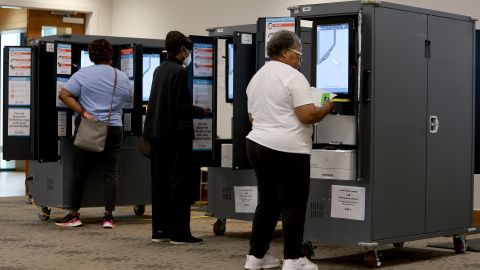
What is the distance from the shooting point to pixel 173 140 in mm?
6199

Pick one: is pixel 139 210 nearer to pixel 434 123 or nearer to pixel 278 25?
pixel 278 25

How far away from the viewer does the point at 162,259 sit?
5.61m

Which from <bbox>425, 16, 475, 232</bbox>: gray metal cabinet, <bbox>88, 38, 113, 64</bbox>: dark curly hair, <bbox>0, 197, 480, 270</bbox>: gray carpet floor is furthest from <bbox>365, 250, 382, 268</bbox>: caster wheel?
<bbox>88, 38, 113, 64</bbox>: dark curly hair

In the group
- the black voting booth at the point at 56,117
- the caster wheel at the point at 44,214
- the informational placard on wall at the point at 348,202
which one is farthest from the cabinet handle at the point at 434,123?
the caster wheel at the point at 44,214

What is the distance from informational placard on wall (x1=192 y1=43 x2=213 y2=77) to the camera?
22.3ft

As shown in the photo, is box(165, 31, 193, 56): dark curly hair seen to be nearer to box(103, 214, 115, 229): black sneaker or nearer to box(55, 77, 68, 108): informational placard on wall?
box(55, 77, 68, 108): informational placard on wall

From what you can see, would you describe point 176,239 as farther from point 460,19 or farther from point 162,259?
point 460,19

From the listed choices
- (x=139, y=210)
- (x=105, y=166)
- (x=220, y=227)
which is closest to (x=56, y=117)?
(x=105, y=166)

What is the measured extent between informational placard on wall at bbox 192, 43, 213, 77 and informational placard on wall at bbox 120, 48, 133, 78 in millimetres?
1197

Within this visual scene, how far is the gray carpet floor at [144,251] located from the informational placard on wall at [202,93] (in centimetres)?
102

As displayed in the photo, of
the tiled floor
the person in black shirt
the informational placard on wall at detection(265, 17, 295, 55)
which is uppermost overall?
the informational placard on wall at detection(265, 17, 295, 55)

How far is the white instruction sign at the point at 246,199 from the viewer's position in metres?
6.70

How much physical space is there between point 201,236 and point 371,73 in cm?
227

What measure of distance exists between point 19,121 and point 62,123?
50 centimetres
